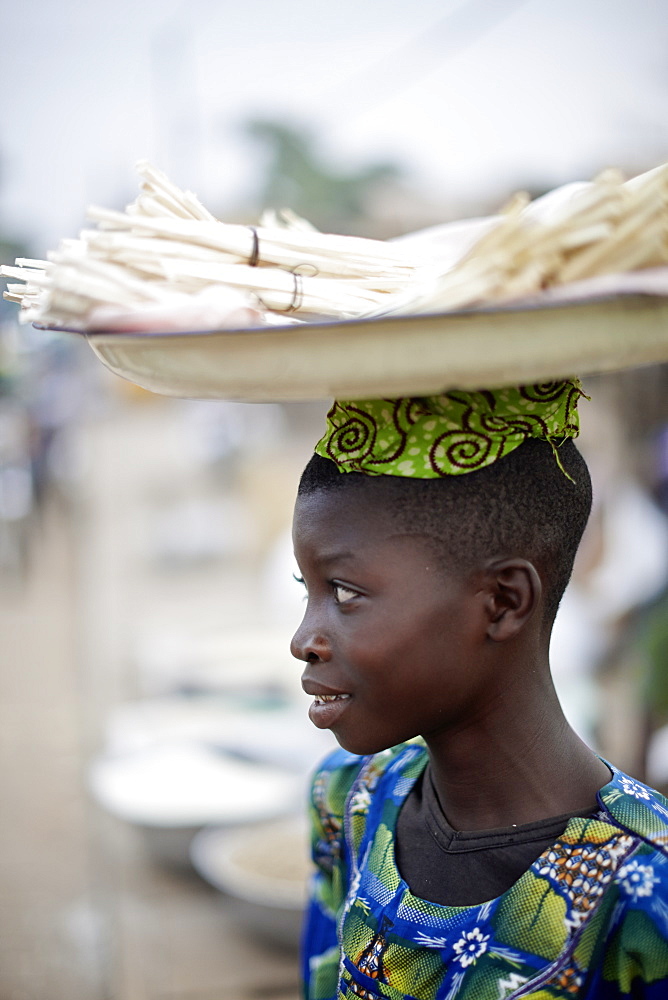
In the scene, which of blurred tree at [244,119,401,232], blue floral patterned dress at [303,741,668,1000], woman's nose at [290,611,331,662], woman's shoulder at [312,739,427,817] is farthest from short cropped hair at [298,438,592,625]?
blurred tree at [244,119,401,232]

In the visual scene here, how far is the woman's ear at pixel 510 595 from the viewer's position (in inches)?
44.0

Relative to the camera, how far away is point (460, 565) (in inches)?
43.8

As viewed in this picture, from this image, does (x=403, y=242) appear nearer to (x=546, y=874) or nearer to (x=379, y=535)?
(x=379, y=535)

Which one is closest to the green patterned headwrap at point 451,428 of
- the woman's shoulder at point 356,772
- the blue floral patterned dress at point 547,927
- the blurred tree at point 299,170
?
the blue floral patterned dress at point 547,927

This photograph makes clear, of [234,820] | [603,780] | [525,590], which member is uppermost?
[525,590]

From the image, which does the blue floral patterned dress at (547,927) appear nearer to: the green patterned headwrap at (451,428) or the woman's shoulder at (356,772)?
the woman's shoulder at (356,772)

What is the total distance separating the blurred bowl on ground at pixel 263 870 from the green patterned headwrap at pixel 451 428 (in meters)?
2.63

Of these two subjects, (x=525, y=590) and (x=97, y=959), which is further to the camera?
(x=97, y=959)

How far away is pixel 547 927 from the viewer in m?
1.08

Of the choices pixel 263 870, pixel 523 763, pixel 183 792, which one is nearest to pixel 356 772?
pixel 523 763

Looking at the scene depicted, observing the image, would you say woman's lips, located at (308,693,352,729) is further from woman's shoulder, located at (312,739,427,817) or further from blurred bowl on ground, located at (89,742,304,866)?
blurred bowl on ground, located at (89,742,304,866)

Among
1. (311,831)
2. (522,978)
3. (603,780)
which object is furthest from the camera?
(311,831)

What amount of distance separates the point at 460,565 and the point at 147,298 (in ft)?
1.48

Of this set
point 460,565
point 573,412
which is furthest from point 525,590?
point 573,412
